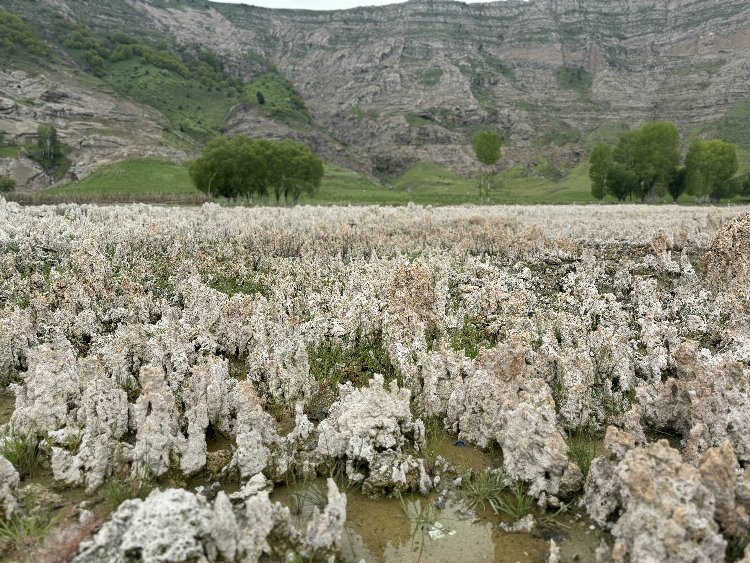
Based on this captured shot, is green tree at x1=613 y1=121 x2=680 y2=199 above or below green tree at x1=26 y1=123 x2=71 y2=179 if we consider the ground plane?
above

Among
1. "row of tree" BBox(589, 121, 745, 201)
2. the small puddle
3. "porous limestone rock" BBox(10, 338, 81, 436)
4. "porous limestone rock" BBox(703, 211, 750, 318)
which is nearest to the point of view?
the small puddle

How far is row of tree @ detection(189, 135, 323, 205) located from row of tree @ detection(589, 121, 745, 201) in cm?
4771

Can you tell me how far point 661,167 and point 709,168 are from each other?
7.25m

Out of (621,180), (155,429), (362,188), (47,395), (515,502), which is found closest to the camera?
(515,502)

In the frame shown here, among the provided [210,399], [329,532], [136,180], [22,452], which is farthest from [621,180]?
[22,452]

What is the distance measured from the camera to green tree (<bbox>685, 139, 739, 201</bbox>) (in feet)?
259

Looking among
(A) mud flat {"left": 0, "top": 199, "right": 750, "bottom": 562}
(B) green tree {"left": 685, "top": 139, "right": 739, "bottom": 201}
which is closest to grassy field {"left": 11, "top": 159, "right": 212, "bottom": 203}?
(A) mud flat {"left": 0, "top": 199, "right": 750, "bottom": 562}

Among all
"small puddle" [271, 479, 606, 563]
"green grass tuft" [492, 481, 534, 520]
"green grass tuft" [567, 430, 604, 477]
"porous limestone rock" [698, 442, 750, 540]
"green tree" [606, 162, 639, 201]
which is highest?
"green tree" [606, 162, 639, 201]

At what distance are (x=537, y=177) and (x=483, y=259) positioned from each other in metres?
158

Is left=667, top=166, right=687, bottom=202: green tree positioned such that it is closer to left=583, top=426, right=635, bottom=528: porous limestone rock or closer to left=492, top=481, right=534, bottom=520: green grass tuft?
left=583, top=426, right=635, bottom=528: porous limestone rock

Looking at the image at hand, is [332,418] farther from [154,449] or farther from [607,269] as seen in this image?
[607,269]

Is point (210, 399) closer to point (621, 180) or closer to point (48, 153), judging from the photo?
point (621, 180)

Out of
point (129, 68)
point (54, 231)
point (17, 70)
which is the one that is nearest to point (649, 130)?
point (54, 231)

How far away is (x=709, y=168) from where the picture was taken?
7888 cm
